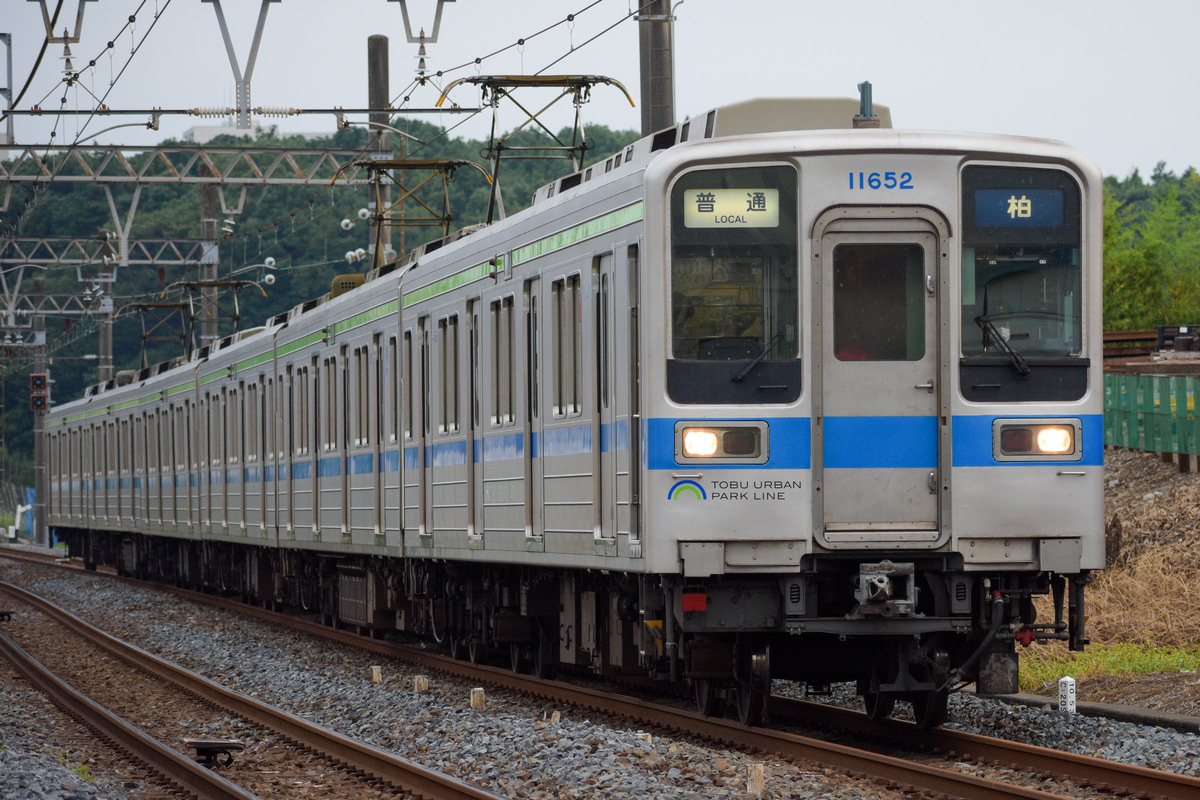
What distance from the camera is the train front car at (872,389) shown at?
364 inches

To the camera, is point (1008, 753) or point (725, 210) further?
point (725, 210)

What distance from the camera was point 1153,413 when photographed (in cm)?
2509

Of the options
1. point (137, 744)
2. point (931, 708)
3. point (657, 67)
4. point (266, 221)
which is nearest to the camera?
point (931, 708)

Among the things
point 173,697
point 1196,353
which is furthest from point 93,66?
point 1196,353

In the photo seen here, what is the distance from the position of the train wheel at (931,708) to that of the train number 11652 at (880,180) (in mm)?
2686

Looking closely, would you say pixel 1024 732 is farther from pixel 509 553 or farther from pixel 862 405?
pixel 509 553

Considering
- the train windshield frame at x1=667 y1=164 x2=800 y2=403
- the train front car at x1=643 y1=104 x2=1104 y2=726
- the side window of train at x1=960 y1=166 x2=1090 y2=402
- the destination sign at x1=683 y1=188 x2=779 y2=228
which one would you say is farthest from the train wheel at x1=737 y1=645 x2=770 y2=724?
the destination sign at x1=683 y1=188 x2=779 y2=228

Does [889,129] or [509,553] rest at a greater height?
[889,129]

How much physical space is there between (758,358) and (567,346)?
80.4 inches

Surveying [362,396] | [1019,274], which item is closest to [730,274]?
[1019,274]

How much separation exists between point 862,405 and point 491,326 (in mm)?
4057

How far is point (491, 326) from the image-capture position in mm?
12797

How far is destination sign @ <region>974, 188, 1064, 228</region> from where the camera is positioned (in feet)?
31.1

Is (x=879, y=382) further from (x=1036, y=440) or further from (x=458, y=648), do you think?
(x=458, y=648)
